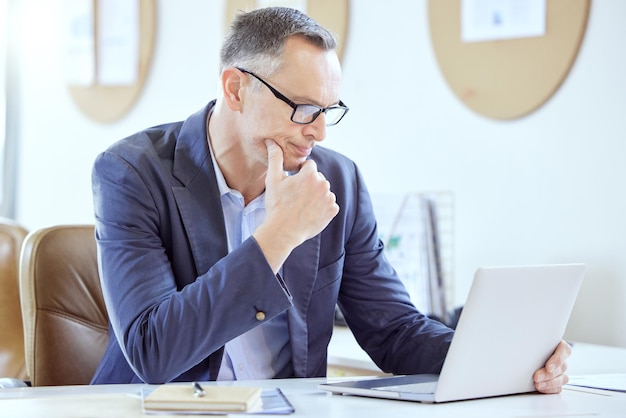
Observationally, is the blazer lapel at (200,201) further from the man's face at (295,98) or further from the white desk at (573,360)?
the white desk at (573,360)

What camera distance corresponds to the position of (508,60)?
247 cm

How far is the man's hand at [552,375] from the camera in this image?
1438 mm

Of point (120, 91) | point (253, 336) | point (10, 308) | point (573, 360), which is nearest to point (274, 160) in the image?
point (253, 336)

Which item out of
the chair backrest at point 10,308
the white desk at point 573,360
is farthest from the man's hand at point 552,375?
the chair backrest at point 10,308

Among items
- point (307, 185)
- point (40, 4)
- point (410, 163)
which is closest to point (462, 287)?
point (410, 163)

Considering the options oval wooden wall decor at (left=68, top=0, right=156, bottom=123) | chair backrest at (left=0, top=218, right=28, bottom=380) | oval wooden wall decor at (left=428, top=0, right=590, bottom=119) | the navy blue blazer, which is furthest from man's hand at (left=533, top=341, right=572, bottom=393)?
oval wooden wall decor at (left=68, top=0, right=156, bottom=123)

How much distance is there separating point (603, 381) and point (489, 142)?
105cm

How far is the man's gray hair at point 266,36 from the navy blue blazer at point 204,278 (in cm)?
16

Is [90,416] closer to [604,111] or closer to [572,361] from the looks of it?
[572,361]

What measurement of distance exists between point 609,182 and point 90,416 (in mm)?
1546

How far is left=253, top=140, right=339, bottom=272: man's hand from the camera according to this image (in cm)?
151

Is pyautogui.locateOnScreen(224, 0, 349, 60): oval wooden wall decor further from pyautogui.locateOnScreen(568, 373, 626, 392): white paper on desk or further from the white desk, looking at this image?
pyautogui.locateOnScreen(568, 373, 626, 392): white paper on desk

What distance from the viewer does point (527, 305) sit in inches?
53.7

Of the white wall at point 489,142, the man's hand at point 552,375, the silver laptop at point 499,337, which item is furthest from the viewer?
the white wall at point 489,142
